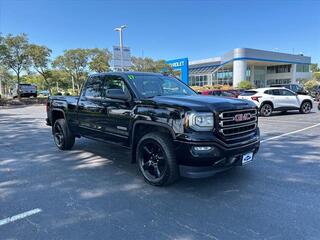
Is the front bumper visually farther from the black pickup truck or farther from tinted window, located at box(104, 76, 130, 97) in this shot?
tinted window, located at box(104, 76, 130, 97)

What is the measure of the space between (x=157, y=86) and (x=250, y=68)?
57649mm

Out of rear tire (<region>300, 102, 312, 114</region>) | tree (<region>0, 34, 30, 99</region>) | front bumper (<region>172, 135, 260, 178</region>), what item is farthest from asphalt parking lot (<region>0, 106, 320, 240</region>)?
tree (<region>0, 34, 30, 99</region>)

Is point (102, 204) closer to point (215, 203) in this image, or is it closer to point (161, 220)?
point (161, 220)

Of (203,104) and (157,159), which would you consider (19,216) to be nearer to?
(157,159)

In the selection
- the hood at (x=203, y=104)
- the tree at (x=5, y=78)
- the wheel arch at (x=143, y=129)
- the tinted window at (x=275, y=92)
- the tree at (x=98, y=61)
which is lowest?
the wheel arch at (x=143, y=129)

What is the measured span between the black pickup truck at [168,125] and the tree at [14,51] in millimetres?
24523

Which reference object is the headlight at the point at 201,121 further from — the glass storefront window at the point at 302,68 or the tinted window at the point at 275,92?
the glass storefront window at the point at 302,68

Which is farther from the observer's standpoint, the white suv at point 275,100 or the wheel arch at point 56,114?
the white suv at point 275,100

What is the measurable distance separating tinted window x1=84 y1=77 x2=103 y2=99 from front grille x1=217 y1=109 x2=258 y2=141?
9.06 ft

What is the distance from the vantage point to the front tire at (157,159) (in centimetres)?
421

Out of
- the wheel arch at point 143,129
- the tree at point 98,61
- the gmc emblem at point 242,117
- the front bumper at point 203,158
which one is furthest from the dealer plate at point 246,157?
the tree at point 98,61

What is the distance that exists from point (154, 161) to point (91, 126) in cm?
203

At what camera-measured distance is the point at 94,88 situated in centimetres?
601

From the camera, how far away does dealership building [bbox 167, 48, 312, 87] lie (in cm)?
4975
